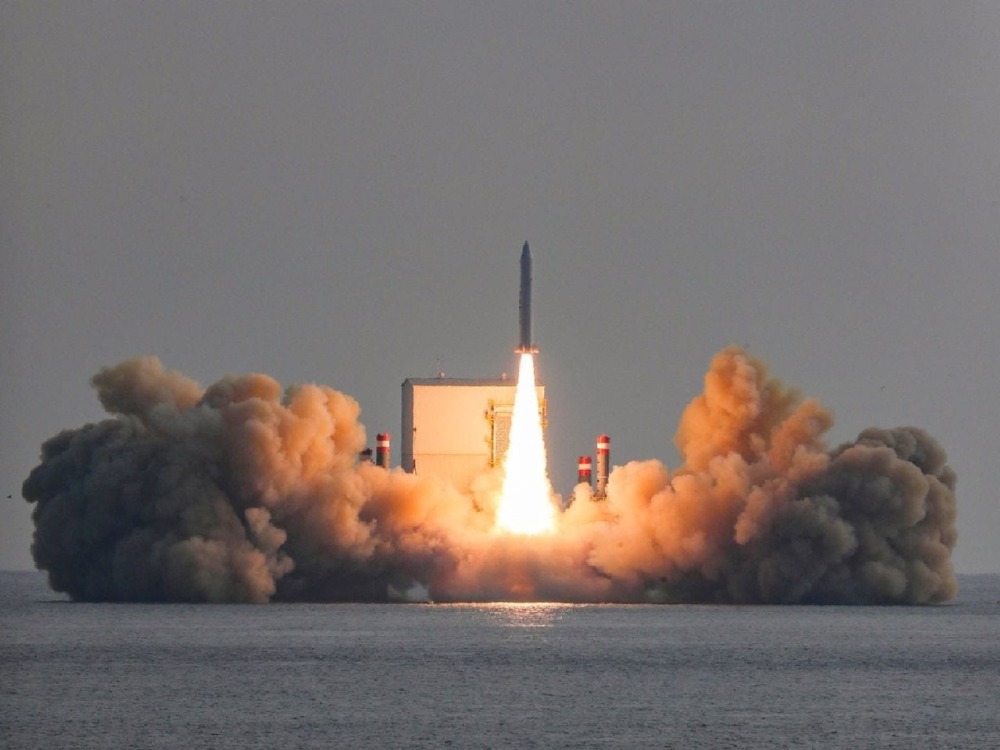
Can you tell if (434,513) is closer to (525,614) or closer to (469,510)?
(469,510)

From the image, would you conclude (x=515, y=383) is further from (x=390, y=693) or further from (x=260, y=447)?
(x=390, y=693)

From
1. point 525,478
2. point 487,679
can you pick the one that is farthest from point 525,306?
point 487,679

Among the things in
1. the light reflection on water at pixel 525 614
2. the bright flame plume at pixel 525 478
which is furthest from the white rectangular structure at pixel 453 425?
the light reflection on water at pixel 525 614

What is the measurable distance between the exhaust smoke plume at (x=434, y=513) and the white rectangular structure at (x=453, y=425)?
6.89ft

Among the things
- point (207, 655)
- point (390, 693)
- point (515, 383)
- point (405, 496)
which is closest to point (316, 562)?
point (405, 496)

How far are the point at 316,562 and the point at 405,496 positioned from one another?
4.16m

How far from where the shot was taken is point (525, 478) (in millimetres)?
114500

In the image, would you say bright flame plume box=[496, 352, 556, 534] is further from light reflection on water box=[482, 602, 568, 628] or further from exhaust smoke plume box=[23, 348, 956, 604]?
light reflection on water box=[482, 602, 568, 628]

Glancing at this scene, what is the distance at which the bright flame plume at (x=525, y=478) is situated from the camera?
375 feet

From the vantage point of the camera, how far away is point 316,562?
111 meters

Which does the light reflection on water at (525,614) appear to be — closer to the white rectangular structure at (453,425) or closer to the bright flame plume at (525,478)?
the bright flame plume at (525,478)

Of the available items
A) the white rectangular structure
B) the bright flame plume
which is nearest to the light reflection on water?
the bright flame plume

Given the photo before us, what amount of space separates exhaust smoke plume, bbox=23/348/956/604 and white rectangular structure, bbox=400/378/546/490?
2.10 m

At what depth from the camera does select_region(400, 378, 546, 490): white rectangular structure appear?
117m
